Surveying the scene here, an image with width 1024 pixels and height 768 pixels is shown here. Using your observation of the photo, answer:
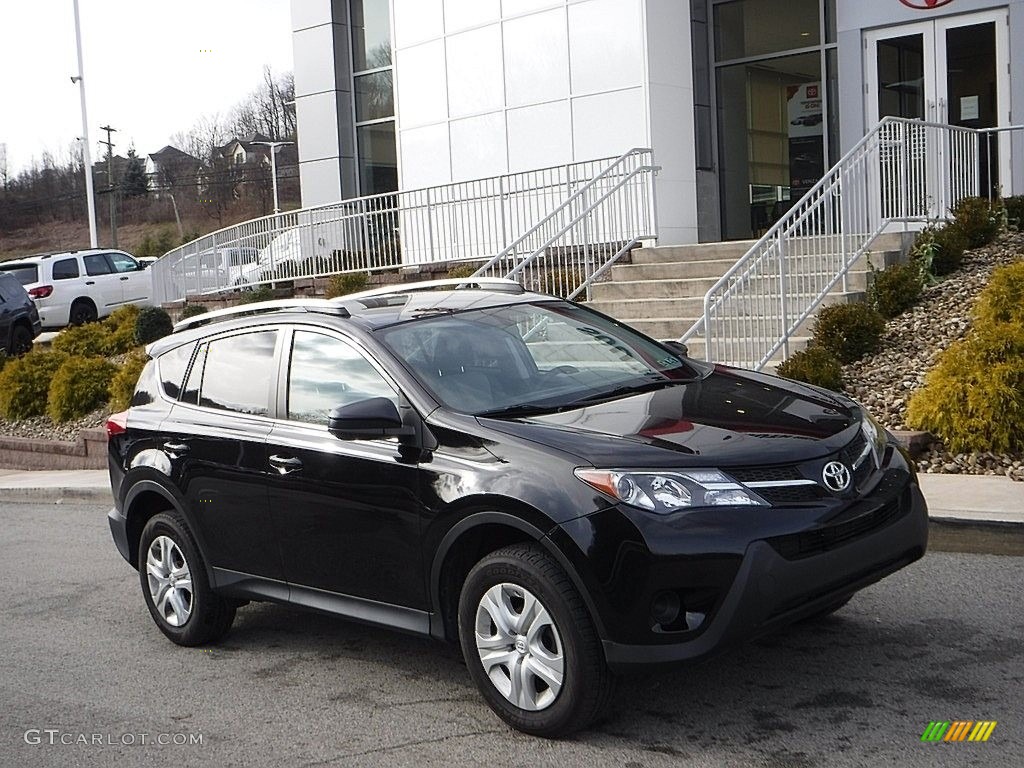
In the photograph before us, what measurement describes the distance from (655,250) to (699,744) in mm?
11013

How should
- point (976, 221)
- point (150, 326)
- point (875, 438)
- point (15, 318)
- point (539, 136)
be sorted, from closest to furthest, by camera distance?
point (875, 438) < point (976, 221) < point (539, 136) < point (150, 326) < point (15, 318)

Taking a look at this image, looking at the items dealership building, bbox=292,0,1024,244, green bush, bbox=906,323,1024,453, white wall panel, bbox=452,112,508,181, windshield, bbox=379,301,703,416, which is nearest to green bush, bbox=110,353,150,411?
white wall panel, bbox=452,112,508,181

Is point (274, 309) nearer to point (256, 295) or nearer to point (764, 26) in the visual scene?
point (256, 295)

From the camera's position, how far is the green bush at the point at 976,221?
1288 cm

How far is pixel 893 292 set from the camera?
11.7m

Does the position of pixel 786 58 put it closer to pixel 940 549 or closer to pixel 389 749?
pixel 940 549

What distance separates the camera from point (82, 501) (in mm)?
12734

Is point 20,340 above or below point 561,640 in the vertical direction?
above

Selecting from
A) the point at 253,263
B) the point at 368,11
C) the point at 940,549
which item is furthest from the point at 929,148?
the point at 368,11

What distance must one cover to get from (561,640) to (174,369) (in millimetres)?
3171

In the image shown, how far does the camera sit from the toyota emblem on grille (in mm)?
4520

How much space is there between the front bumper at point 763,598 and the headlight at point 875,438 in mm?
540

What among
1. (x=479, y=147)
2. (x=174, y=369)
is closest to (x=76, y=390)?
(x=479, y=147)

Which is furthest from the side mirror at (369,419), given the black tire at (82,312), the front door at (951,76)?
the black tire at (82,312)
